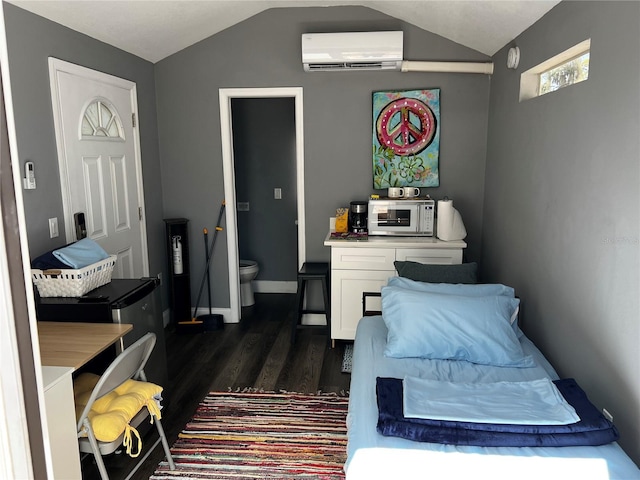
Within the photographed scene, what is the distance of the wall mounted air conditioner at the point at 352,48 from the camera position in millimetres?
3615

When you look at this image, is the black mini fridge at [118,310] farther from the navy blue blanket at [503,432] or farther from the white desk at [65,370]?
the navy blue blanket at [503,432]

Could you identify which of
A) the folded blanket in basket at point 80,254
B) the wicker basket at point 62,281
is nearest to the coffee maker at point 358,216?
the folded blanket in basket at point 80,254

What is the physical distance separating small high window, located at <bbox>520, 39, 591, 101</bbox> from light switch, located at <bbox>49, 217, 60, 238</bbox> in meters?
2.88

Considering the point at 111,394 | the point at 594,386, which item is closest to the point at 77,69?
the point at 111,394

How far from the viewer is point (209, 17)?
3650 millimetres

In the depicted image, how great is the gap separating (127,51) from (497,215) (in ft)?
9.86

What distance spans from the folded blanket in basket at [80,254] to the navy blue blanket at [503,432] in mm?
1791

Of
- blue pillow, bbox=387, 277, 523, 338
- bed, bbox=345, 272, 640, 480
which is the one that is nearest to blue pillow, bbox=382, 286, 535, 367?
blue pillow, bbox=387, 277, 523, 338

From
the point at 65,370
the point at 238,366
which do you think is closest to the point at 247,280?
the point at 238,366

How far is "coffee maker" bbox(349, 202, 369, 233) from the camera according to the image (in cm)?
385

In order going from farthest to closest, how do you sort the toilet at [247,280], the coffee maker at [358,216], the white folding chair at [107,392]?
the toilet at [247,280] → the coffee maker at [358,216] → the white folding chair at [107,392]

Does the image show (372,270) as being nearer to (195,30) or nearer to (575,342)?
(575,342)

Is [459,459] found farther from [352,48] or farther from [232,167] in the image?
[232,167]

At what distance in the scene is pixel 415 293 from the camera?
253 cm
